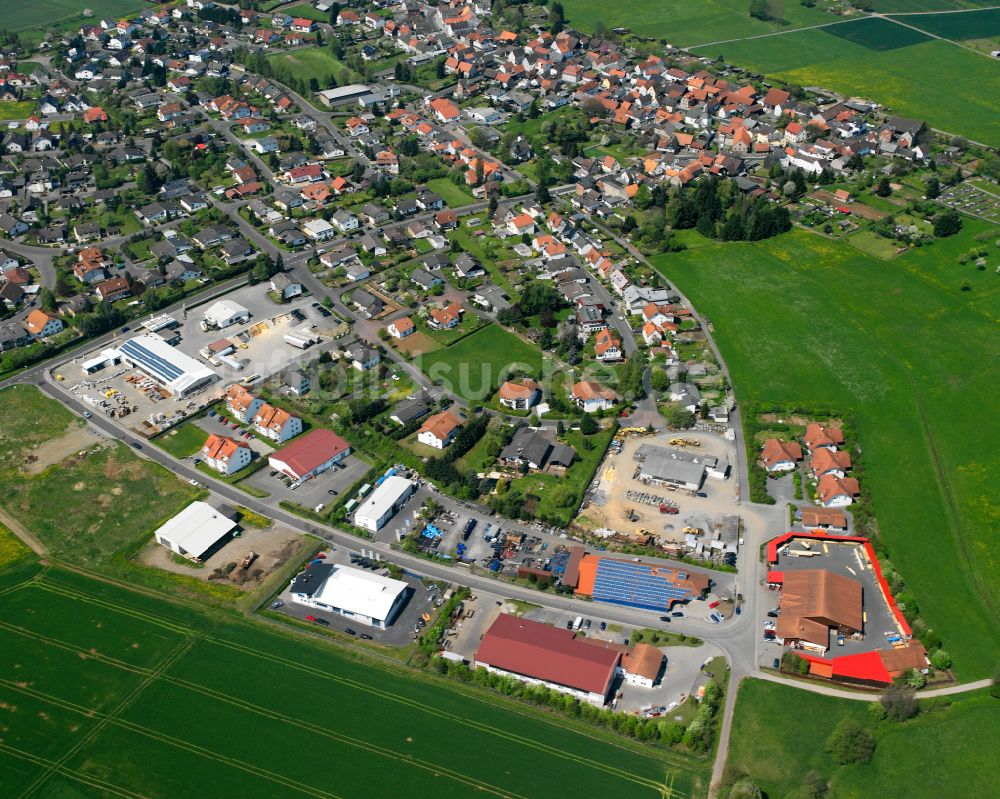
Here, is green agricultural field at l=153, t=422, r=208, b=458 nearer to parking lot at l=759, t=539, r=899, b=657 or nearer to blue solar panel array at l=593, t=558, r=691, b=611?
blue solar panel array at l=593, t=558, r=691, b=611

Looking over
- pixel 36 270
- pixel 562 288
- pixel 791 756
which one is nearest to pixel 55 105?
pixel 36 270

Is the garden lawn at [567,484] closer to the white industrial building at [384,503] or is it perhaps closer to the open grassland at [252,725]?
the white industrial building at [384,503]

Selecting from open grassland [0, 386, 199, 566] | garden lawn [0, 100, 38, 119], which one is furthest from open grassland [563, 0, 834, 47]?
open grassland [0, 386, 199, 566]

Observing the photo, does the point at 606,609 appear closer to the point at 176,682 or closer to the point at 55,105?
the point at 176,682

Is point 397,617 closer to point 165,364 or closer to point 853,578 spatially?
point 853,578

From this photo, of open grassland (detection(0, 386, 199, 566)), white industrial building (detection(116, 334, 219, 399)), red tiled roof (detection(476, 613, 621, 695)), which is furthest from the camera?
white industrial building (detection(116, 334, 219, 399))

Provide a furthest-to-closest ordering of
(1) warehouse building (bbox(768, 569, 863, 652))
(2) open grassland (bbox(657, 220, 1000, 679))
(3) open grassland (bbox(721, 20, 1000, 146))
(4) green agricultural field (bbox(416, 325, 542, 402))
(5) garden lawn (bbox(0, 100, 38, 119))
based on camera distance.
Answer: (5) garden lawn (bbox(0, 100, 38, 119))
(3) open grassland (bbox(721, 20, 1000, 146))
(4) green agricultural field (bbox(416, 325, 542, 402))
(2) open grassland (bbox(657, 220, 1000, 679))
(1) warehouse building (bbox(768, 569, 863, 652))

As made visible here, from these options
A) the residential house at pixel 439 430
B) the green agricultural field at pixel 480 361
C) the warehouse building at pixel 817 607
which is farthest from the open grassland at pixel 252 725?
the green agricultural field at pixel 480 361
